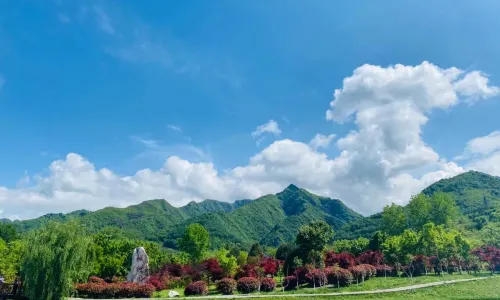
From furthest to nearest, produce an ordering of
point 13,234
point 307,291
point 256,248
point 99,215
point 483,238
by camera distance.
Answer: point 99,215 → point 13,234 → point 256,248 → point 483,238 → point 307,291

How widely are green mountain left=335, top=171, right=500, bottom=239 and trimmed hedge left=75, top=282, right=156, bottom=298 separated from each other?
9315 centimetres

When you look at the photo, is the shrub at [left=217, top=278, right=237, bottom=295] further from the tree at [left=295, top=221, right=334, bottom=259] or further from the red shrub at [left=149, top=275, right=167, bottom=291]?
the tree at [left=295, top=221, right=334, bottom=259]

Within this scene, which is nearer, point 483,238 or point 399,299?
point 399,299

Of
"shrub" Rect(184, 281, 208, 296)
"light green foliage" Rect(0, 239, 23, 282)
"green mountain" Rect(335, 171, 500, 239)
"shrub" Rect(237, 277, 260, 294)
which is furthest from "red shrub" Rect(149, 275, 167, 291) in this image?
"green mountain" Rect(335, 171, 500, 239)

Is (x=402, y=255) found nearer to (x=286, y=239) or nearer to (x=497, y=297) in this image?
(x=497, y=297)

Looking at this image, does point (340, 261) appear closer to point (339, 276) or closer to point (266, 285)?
point (339, 276)

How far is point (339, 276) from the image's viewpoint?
29.7 metres

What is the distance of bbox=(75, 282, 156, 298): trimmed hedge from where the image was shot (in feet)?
82.4

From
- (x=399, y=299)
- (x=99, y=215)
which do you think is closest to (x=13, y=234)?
(x=399, y=299)

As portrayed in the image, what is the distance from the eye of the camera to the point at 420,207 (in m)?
64.4

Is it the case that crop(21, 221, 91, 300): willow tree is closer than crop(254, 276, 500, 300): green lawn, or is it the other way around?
crop(21, 221, 91, 300): willow tree

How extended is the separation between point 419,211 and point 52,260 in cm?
6054

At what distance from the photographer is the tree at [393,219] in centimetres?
6166

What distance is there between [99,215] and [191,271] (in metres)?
162
